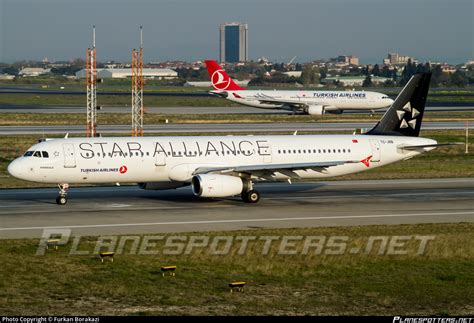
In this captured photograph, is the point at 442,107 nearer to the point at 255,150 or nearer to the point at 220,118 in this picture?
the point at 220,118

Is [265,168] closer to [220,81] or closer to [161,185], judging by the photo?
[161,185]

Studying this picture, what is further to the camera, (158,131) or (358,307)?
(158,131)

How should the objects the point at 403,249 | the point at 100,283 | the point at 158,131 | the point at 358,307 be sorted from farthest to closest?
the point at 158,131
the point at 403,249
the point at 100,283
the point at 358,307

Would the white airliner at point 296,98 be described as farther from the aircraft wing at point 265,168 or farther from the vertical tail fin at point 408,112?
the aircraft wing at point 265,168

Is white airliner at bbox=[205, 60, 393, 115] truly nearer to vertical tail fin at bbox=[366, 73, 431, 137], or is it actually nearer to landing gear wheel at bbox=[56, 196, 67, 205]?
vertical tail fin at bbox=[366, 73, 431, 137]

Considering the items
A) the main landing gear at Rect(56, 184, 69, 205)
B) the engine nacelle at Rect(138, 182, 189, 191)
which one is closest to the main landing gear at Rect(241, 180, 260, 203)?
the engine nacelle at Rect(138, 182, 189, 191)

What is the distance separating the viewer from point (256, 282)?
27438 millimetres

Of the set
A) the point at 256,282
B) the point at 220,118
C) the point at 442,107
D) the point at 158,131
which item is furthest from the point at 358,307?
the point at 442,107

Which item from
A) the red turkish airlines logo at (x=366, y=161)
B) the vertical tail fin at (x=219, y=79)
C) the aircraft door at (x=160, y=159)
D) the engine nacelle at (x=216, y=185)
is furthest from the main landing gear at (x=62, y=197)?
the vertical tail fin at (x=219, y=79)

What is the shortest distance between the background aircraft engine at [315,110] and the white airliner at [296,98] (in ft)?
4.57

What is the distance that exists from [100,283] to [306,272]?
6821 mm

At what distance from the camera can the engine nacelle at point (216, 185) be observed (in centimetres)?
4266

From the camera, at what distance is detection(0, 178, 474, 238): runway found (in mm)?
37781

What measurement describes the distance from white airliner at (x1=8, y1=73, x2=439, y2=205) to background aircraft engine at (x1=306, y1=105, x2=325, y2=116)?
70870 millimetres
